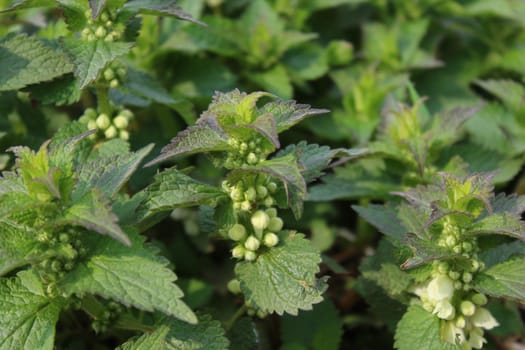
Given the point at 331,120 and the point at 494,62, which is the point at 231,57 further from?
the point at 494,62

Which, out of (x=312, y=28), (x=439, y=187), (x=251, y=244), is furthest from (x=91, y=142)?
(x=312, y=28)

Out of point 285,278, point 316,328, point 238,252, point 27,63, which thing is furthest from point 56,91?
point 316,328

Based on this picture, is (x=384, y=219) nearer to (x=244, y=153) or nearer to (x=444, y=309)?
(x=444, y=309)

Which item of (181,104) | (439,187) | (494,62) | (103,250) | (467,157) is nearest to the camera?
(103,250)

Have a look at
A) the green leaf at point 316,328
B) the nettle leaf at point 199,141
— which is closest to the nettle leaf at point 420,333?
the green leaf at point 316,328

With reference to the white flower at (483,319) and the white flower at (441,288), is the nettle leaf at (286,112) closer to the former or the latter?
the white flower at (441,288)

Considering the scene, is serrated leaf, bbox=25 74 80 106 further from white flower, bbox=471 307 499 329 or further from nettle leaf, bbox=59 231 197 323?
white flower, bbox=471 307 499 329

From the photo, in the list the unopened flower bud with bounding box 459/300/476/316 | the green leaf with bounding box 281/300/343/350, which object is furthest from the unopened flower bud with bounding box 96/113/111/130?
the unopened flower bud with bounding box 459/300/476/316
